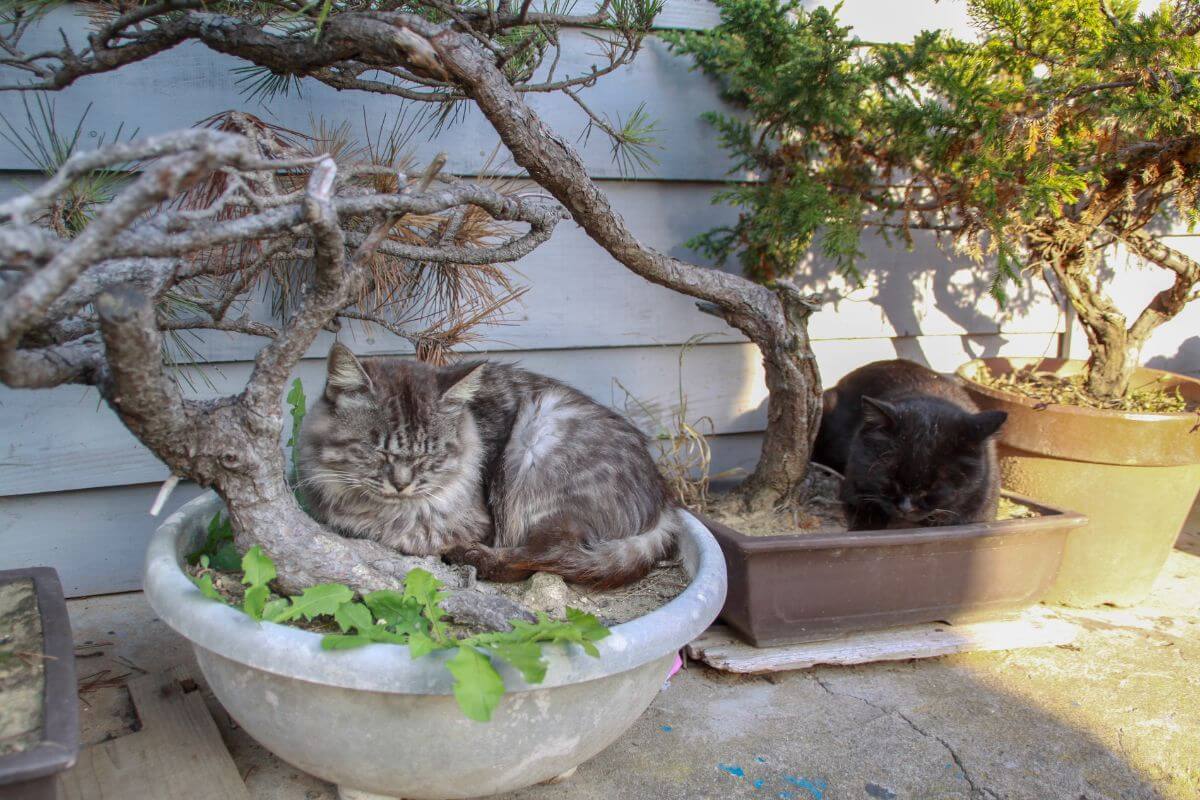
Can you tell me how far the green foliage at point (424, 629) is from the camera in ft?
4.21

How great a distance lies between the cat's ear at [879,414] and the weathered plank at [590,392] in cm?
82

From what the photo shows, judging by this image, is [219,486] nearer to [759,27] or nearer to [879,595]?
[879,595]

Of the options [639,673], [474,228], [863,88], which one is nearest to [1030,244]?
[863,88]

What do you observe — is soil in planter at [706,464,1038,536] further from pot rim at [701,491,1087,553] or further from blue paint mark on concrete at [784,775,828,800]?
blue paint mark on concrete at [784,775,828,800]

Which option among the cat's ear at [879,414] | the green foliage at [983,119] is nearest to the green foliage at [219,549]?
the cat's ear at [879,414]

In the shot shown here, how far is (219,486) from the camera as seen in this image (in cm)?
156

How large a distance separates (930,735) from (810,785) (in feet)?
1.32

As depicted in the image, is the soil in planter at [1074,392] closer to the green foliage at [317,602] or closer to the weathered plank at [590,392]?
the weathered plank at [590,392]

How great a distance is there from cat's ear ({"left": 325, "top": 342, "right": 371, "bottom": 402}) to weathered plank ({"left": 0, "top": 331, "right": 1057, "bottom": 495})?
836 millimetres

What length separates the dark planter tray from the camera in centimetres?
112

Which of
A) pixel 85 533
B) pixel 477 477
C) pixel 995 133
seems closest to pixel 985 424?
pixel 995 133

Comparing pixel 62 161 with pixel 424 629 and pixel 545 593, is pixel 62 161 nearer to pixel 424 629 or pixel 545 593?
pixel 424 629

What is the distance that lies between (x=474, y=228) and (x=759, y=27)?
1.09 meters

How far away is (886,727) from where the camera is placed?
82.7 inches
